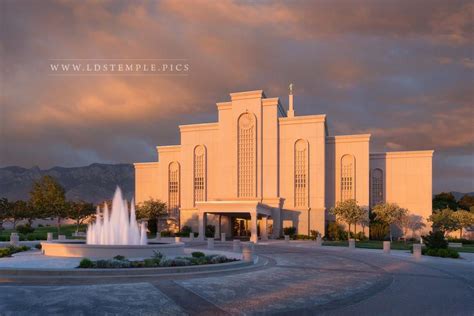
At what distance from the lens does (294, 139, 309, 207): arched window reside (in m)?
58.2

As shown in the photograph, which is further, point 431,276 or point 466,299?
point 431,276

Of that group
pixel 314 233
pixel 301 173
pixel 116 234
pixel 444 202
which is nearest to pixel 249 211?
pixel 314 233

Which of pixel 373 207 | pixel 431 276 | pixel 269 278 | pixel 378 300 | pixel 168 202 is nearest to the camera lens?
pixel 378 300

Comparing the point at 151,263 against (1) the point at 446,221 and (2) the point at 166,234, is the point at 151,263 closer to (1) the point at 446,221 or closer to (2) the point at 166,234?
(2) the point at 166,234

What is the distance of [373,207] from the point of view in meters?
59.1

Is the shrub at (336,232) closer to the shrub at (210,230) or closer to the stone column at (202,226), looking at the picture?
the shrub at (210,230)

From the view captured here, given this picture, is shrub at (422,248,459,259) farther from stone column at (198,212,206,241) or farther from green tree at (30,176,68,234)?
green tree at (30,176,68,234)

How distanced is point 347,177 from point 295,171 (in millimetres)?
6991

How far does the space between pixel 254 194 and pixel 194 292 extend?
1709 inches

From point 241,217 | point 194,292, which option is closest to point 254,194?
point 241,217

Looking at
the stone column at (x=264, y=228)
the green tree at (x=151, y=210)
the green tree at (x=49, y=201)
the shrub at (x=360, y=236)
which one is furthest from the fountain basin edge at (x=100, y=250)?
the green tree at (x=49, y=201)

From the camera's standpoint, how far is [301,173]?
192 feet

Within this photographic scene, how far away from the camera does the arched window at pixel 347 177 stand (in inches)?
2319

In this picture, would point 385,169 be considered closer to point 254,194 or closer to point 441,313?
point 254,194
